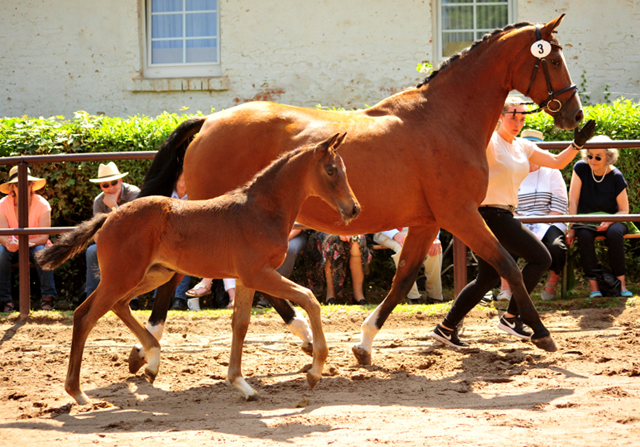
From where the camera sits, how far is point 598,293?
666 centimetres

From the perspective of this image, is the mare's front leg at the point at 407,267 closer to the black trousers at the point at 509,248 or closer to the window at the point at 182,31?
the black trousers at the point at 509,248

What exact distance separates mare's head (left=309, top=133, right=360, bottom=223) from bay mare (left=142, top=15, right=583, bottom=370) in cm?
71

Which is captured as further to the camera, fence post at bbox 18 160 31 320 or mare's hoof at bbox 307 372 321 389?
fence post at bbox 18 160 31 320

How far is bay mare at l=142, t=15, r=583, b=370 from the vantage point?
4.53 metres

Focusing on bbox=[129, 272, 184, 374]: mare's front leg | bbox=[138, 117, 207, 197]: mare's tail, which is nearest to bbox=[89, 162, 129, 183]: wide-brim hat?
bbox=[138, 117, 207, 197]: mare's tail

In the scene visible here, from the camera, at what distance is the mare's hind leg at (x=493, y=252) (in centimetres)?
452

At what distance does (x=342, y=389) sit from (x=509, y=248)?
183 cm

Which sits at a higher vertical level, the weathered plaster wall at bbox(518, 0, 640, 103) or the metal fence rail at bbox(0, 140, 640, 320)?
the weathered plaster wall at bbox(518, 0, 640, 103)

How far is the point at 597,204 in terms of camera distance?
6.82 m

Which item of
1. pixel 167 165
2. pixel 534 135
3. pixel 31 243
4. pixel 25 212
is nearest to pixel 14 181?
pixel 31 243

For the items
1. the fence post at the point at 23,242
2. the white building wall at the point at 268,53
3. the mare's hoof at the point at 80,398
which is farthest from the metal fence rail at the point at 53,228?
the white building wall at the point at 268,53

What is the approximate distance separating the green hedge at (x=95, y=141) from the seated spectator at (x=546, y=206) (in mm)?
739

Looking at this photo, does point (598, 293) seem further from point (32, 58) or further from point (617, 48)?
point (32, 58)

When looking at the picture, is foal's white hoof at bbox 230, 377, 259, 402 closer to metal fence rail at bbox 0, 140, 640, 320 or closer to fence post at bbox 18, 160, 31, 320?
metal fence rail at bbox 0, 140, 640, 320
